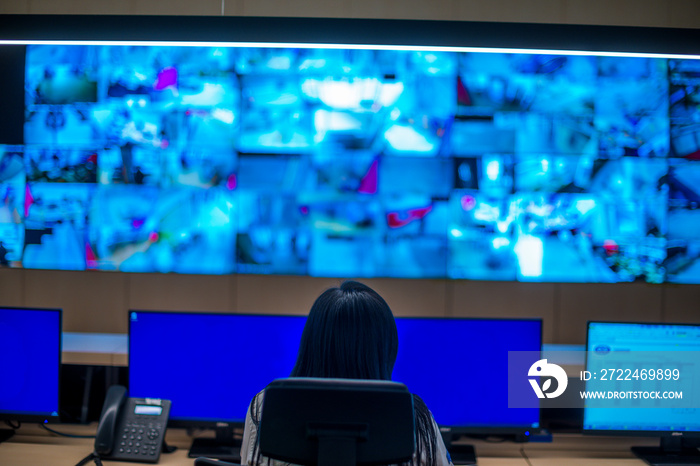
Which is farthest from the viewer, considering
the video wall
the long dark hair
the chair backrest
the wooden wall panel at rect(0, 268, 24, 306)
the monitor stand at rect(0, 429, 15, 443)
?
the wooden wall panel at rect(0, 268, 24, 306)

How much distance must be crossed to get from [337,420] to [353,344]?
0.21m

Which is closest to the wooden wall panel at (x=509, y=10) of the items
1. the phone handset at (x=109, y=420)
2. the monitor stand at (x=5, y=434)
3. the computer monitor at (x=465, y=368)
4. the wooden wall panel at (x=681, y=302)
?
the wooden wall panel at (x=681, y=302)

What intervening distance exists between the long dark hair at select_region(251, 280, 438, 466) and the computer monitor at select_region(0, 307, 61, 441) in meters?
0.99

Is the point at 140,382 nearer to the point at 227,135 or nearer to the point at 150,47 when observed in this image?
the point at 227,135

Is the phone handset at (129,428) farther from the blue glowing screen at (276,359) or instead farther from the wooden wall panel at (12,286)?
the wooden wall panel at (12,286)

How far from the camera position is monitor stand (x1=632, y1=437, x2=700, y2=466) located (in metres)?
1.58

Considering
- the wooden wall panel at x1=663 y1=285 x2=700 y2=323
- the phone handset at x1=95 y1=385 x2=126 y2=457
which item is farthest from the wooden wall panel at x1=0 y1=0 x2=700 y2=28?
the phone handset at x1=95 y1=385 x2=126 y2=457

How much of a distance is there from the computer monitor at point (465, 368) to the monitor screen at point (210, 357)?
1.32ft

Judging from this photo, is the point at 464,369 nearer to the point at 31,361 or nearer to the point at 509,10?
the point at 31,361

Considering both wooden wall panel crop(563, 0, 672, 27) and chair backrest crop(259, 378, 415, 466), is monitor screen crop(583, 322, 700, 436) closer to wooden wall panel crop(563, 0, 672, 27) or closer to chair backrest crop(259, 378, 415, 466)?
chair backrest crop(259, 378, 415, 466)

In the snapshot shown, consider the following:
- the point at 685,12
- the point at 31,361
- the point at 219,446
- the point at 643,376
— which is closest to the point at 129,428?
the point at 219,446

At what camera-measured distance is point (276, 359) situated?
1.57 metres

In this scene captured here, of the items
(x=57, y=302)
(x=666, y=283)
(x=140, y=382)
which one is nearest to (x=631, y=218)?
(x=666, y=283)

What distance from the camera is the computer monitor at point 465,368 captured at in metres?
1.56
